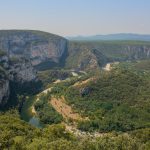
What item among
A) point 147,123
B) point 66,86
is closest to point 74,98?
point 66,86

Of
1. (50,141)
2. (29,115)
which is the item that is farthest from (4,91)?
(50,141)

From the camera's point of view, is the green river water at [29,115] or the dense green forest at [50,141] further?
the green river water at [29,115]

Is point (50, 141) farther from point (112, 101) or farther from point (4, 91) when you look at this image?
point (4, 91)

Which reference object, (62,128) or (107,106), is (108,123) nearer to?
(107,106)

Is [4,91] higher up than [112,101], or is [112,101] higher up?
[4,91]

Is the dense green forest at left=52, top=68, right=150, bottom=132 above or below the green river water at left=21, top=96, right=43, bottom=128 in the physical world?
above

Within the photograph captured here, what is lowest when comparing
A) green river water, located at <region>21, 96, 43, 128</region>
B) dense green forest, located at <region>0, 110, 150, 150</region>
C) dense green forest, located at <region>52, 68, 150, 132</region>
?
green river water, located at <region>21, 96, 43, 128</region>

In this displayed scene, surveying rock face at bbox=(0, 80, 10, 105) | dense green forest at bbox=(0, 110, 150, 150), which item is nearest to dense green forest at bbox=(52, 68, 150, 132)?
rock face at bbox=(0, 80, 10, 105)

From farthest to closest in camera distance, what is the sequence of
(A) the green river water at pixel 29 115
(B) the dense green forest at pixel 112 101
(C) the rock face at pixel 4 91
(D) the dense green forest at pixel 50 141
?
(C) the rock face at pixel 4 91
(A) the green river water at pixel 29 115
(B) the dense green forest at pixel 112 101
(D) the dense green forest at pixel 50 141

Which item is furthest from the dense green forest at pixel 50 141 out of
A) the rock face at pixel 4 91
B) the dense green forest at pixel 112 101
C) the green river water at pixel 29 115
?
the rock face at pixel 4 91

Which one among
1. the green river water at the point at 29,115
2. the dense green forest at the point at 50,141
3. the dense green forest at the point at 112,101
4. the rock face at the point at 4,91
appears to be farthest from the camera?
the rock face at the point at 4,91

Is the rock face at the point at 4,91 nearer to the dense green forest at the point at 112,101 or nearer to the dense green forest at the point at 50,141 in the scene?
the dense green forest at the point at 112,101

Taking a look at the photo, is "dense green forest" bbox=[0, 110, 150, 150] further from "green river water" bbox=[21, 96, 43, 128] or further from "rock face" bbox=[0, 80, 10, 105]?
"rock face" bbox=[0, 80, 10, 105]
